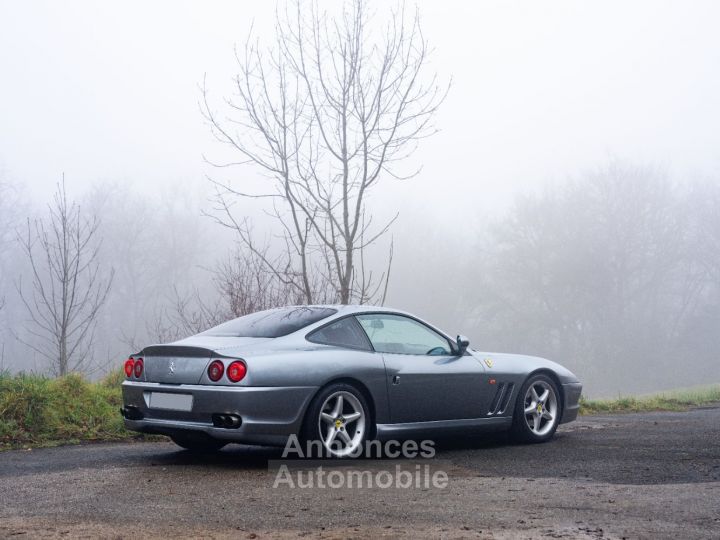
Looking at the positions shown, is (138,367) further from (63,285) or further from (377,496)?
(63,285)

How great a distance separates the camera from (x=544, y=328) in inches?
2044

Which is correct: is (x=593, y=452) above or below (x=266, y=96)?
below

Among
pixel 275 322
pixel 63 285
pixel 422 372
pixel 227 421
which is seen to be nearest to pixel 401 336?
pixel 422 372

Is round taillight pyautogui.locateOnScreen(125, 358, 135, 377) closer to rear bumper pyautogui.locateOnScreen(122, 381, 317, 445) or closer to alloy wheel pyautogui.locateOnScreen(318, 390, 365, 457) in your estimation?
rear bumper pyautogui.locateOnScreen(122, 381, 317, 445)

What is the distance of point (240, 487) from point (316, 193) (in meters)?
7.86

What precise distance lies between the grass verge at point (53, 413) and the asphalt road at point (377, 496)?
2.36ft

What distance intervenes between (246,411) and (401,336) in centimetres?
186

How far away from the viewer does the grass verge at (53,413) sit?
28.0 feet

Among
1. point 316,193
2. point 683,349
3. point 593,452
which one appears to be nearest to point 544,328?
point 683,349

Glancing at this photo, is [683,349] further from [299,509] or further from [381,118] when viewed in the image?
[299,509]

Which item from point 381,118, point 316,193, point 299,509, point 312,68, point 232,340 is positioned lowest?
point 299,509

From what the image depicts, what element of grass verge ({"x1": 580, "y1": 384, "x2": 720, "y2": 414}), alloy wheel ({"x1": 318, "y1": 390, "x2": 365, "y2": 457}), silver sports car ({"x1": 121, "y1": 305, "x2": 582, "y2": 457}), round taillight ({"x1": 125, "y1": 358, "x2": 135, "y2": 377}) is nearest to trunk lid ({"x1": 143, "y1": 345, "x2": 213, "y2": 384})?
silver sports car ({"x1": 121, "y1": 305, "x2": 582, "y2": 457})

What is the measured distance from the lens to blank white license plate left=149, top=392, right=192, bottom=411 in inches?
257

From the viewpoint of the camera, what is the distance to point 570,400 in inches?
347
